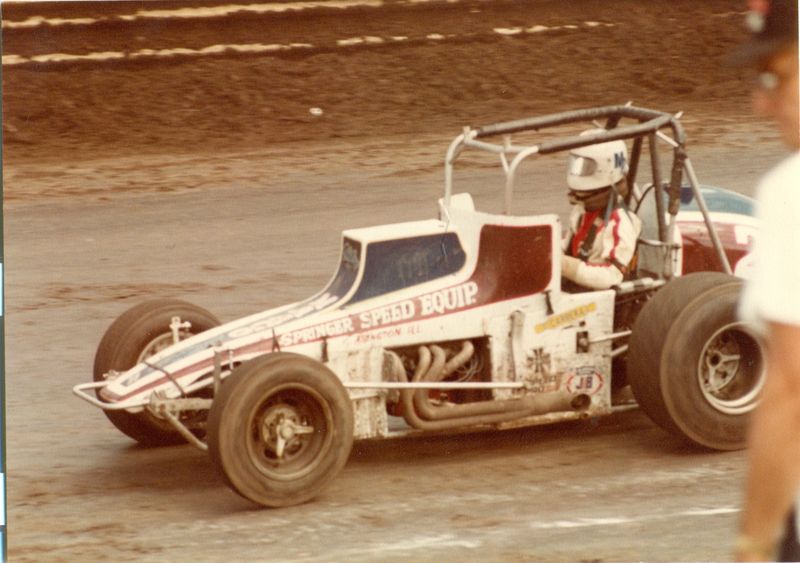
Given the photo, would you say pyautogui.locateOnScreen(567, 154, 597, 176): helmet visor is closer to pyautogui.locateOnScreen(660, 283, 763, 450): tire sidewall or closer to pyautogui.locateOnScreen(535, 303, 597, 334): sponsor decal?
pyautogui.locateOnScreen(535, 303, 597, 334): sponsor decal

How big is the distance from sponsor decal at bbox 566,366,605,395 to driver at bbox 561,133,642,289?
1.20 feet

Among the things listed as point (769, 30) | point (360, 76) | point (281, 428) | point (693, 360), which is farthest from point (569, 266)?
point (360, 76)

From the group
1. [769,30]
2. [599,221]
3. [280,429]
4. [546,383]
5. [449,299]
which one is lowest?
[280,429]

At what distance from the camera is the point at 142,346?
6590mm

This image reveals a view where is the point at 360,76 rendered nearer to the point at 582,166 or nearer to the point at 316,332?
the point at 582,166

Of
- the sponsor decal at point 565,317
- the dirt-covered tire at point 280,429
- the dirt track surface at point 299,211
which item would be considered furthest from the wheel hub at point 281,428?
the sponsor decal at point 565,317

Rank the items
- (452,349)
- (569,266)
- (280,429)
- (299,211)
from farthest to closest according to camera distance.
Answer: (299,211) → (569,266) → (452,349) → (280,429)

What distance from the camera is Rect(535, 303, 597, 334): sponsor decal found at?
6.32m

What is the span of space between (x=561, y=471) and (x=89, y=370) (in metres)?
2.79

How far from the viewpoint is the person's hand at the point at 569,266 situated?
21.4 ft

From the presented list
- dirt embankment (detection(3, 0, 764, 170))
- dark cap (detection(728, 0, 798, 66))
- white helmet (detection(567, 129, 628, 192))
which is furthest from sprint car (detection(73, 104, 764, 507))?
dirt embankment (detection(3, 0, 764, 170))

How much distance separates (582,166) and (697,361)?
3.50ft

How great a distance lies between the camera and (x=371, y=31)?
37.0ft

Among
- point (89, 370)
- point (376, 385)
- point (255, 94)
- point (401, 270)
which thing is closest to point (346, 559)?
point (376, 385)
